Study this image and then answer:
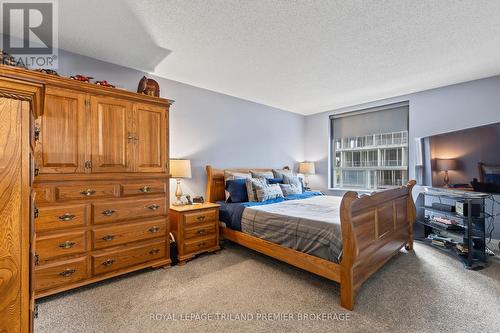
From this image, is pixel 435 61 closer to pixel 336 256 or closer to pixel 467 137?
pixel 467 137

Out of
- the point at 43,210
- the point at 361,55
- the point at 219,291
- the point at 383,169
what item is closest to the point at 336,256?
the point at 219,291

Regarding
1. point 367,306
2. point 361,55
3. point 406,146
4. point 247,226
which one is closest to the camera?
point 367,306

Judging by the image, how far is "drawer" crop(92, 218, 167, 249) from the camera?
2204mm

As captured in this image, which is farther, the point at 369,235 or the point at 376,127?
the point at 376,127

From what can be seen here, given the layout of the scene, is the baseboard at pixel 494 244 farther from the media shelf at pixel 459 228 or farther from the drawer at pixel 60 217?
the drawer at pixel 60 217

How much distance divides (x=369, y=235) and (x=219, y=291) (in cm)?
146

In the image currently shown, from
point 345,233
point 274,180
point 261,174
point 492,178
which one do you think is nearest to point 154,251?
point 345,233

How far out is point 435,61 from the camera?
279cm

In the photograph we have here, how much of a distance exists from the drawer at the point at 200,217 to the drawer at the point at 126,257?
37cm

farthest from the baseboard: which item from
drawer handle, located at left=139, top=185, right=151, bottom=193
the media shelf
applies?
drawer handle, located at left=139, top=185, right=151, bottom=193

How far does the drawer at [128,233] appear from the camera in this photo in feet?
7.23

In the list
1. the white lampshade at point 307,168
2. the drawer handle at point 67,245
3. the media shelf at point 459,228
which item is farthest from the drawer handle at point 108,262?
the white lampshade at point 307,168

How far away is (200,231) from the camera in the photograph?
2906 mm

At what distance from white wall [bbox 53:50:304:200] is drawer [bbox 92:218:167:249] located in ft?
2.79
